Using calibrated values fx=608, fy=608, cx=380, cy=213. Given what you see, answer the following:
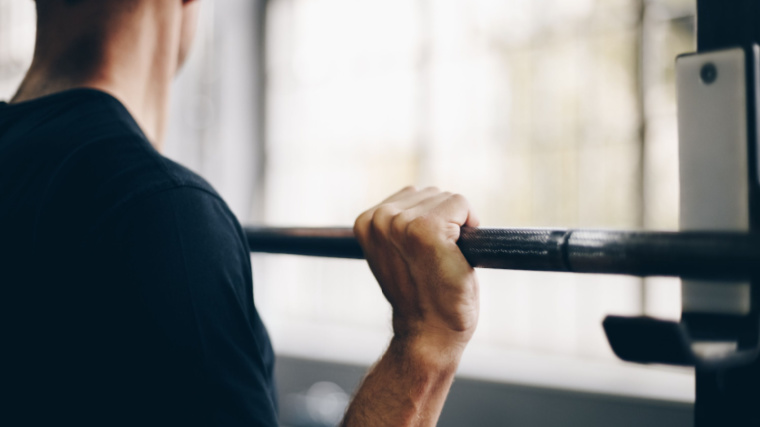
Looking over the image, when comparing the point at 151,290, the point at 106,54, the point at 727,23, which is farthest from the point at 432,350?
the point at 106,54

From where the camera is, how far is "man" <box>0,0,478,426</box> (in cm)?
49

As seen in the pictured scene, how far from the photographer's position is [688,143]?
1.54ft

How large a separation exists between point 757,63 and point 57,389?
24.4 inches

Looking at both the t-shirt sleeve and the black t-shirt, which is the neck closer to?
the black t-shirt

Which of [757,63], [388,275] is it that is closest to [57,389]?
[388,275]

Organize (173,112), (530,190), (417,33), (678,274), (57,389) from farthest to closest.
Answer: (173,112), (417,33), (530,190), (57,389), (678,274)

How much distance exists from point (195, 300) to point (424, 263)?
0.19 m

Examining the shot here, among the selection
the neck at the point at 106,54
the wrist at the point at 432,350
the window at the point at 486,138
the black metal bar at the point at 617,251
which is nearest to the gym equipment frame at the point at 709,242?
the black metal bar at the point at 617,251

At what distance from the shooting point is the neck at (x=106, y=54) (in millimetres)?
721

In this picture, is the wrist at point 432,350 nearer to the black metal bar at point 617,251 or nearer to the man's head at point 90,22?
the black metal bar at point 617,251

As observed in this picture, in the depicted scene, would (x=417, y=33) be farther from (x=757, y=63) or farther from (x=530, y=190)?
(x=757, y=63)

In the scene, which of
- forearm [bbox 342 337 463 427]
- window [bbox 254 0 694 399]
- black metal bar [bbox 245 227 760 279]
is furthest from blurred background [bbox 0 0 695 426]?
black metal bar [bbox 245 227 760 279]

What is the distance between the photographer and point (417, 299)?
562 millimetres

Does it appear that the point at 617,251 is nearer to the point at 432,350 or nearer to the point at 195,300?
the point at 432,350
